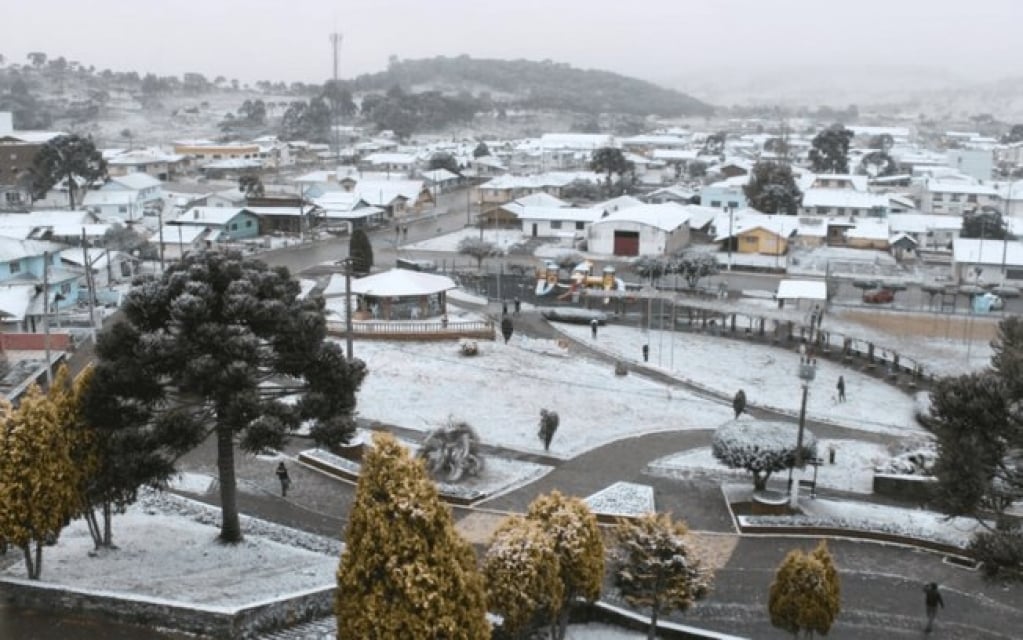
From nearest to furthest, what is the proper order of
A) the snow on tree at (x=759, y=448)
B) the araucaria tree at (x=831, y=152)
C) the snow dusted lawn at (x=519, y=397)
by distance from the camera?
the snow on tree at (x=759, y=448), the snow dusted lawn at (x=519, y=397), the araucaria tree at (x=831, y=152)

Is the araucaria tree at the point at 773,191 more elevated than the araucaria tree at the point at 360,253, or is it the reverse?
the araucaria tree at the point at 773,191

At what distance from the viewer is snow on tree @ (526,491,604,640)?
12273 mm

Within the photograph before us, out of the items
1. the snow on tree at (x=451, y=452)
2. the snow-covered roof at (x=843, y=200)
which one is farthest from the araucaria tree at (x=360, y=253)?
the snow-covered roof at (x=843, y=200)

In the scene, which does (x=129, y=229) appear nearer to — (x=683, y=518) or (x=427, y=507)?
(x=683, y=518)

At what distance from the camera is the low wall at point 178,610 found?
12.9m

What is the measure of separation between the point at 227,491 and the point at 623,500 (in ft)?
25.1

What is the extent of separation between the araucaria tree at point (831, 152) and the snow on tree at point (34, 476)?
77455mm

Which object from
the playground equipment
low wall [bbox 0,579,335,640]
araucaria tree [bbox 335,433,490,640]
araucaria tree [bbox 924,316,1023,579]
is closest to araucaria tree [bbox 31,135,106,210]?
the playground equipment

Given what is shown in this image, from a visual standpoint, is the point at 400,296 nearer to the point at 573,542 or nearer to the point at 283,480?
the point at 283,480

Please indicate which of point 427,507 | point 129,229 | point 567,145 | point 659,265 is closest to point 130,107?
point 567,145

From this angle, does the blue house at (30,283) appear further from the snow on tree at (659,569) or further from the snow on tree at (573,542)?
the snow on tree at (659,569)

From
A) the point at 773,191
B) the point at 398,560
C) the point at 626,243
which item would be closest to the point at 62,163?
the point at 626,243

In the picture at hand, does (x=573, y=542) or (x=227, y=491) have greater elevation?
(x=573, y=542)

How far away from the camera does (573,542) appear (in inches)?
483
